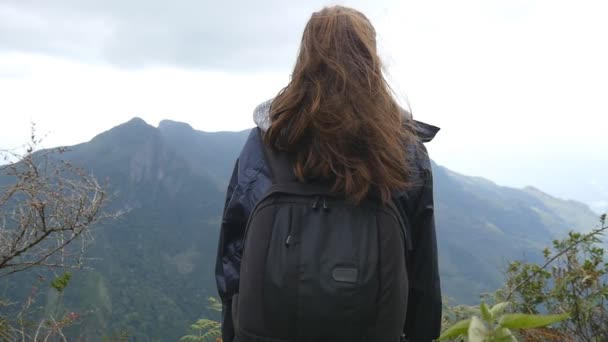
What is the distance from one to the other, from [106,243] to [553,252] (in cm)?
3452

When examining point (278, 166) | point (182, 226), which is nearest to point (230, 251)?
point (278, 166)

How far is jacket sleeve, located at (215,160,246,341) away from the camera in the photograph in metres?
1.60

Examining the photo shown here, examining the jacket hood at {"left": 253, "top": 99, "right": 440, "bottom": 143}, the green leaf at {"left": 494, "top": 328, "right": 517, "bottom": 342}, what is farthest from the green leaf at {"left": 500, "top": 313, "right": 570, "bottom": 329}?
the jacket hood at {"left": 253, "top": 99, "right": 440, "bottom": 143}

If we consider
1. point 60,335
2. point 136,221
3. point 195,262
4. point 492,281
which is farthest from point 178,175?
point 60,335

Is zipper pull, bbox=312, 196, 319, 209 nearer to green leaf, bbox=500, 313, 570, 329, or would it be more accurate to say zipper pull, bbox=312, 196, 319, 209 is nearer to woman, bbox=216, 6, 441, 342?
woman, bbox=216, 6, 441, 342

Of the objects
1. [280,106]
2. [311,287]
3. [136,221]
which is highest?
[280,106]

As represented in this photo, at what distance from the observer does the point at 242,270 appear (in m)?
1.46

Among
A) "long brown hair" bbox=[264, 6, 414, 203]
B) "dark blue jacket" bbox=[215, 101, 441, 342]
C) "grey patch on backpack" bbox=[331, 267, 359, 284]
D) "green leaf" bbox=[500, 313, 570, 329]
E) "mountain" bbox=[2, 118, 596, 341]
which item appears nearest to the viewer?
"green leaf" bbox=[500, 313, 570, 329]

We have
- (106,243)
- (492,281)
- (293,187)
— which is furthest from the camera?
(106,243)

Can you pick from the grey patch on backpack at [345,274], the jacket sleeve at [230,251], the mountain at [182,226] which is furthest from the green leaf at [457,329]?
the mountain at [182,226]

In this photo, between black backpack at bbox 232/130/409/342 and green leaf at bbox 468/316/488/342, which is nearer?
green leaf at bbox 468/316/488/342

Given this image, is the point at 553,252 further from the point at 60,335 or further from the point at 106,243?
the point at 106,243

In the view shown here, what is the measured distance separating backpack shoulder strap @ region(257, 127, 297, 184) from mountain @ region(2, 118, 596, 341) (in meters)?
20.1

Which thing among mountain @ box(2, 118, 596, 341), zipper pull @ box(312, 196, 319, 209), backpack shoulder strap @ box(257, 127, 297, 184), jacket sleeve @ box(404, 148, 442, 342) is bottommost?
mountain @ box(2, 118, 596, 341)
